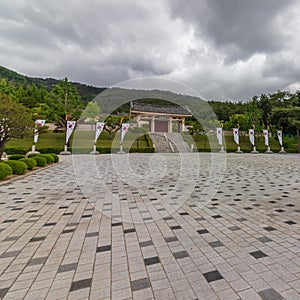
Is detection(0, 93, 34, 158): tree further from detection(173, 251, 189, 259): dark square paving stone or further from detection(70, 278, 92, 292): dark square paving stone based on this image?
detection(173, 251, 189, 259): dark square paving stone

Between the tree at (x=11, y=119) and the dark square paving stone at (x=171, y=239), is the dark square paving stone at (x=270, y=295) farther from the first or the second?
the tree at (x=11, y=119)

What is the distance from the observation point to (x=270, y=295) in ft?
4.69

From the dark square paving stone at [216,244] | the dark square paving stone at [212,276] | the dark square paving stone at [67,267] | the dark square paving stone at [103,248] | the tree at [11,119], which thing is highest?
the tree at [11,119]

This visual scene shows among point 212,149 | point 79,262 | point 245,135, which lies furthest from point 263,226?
point 245,135

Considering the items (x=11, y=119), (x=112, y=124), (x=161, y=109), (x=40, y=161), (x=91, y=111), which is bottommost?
(x=40, y=161)

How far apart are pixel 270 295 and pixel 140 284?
3.44 feet

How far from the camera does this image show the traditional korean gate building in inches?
1060

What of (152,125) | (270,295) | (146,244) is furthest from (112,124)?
(270,295)

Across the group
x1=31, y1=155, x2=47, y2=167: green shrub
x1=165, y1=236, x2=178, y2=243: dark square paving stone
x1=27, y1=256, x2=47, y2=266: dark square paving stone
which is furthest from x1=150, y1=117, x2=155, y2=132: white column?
x1=27, y1=256, x2=47, y2=266: dark square paving stone

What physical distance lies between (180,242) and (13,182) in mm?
5609

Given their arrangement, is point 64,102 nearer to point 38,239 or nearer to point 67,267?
point 38,239

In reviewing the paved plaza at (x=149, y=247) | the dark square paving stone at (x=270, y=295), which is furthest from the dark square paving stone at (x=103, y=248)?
the dark square paving stone at (x=270, y=295)

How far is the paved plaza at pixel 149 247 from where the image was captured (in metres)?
1.51

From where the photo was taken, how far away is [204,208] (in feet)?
11.4
